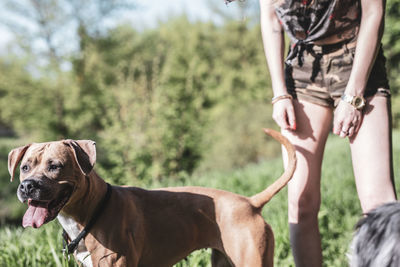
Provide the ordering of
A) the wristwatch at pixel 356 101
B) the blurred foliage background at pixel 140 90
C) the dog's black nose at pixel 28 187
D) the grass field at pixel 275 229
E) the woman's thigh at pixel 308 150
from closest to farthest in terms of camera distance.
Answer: the dog's black nose at pixel 28 187 < the wristwatch at pixel 356 101 < the woman's thigh at pixel 308 150 < the grass field at pixel 275 229 < the blurred foliage background at pixel 140 90

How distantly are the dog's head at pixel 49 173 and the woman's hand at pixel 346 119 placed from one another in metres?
1.51

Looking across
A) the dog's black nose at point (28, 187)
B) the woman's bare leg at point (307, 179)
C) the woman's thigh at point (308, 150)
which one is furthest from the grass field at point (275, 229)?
the woman's thigh at point (308, 150)

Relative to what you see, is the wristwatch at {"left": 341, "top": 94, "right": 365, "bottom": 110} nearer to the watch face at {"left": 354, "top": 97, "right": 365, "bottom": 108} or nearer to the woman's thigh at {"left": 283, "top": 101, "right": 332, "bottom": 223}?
the watch face at {"left": 354, "top": 97, "right": 365, "bottom": 108}

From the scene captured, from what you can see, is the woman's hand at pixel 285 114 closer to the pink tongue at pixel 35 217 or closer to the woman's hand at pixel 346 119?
the woman's hand at pixel 346 119

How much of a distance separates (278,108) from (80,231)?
1460mm

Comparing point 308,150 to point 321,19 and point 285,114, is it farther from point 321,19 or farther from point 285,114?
point 321,19

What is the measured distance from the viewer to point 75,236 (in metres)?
2.40

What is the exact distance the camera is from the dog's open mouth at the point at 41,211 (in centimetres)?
221

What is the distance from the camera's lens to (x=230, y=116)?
13.7 meters

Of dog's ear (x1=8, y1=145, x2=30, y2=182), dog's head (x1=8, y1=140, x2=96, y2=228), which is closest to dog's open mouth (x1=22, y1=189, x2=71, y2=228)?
dog's head (x1=8, y1=140, x2=96, y2=228)

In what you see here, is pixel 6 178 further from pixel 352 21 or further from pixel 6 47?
pixel 352 21

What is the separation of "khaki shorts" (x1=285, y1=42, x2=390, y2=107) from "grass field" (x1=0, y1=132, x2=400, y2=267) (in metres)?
1.66

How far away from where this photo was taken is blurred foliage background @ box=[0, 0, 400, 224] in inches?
389

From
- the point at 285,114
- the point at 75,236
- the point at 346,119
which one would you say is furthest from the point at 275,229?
the point at 75,236
